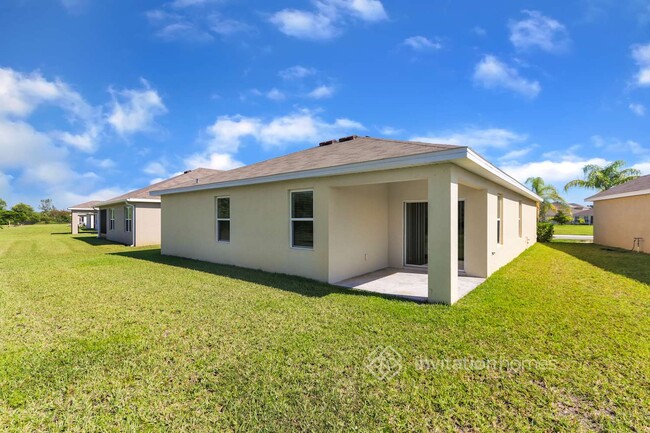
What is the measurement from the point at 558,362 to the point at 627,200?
16.9 meters

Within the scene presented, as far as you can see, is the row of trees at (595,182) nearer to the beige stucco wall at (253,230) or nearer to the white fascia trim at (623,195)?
the white fascia trim at (623,195)

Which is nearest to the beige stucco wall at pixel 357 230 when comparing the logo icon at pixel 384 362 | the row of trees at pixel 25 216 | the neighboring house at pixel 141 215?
the logo icon at pixel 384 362

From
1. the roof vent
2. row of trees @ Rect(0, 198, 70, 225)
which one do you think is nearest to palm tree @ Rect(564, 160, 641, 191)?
the roof vent

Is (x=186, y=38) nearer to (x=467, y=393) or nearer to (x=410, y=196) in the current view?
(x=410, y=196)

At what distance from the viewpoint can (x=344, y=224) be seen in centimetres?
754

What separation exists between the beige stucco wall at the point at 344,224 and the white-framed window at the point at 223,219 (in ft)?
0.66

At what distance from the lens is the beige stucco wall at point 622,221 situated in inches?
520

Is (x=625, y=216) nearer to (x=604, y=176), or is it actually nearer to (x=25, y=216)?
(x=604, y=176)

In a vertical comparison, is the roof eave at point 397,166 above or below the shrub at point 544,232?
above

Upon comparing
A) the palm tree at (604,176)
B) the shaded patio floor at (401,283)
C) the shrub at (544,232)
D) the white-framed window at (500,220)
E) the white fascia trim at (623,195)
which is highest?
the palm tree at (604,176)

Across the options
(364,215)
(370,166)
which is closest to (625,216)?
(364,215)

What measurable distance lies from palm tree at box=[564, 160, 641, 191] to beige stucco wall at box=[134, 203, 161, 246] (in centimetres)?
3586

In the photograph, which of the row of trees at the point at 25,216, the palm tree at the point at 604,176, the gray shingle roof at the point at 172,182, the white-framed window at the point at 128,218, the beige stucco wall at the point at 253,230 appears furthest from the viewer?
the row of trees at the point at 25,216

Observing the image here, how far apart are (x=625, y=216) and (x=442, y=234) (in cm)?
1601
